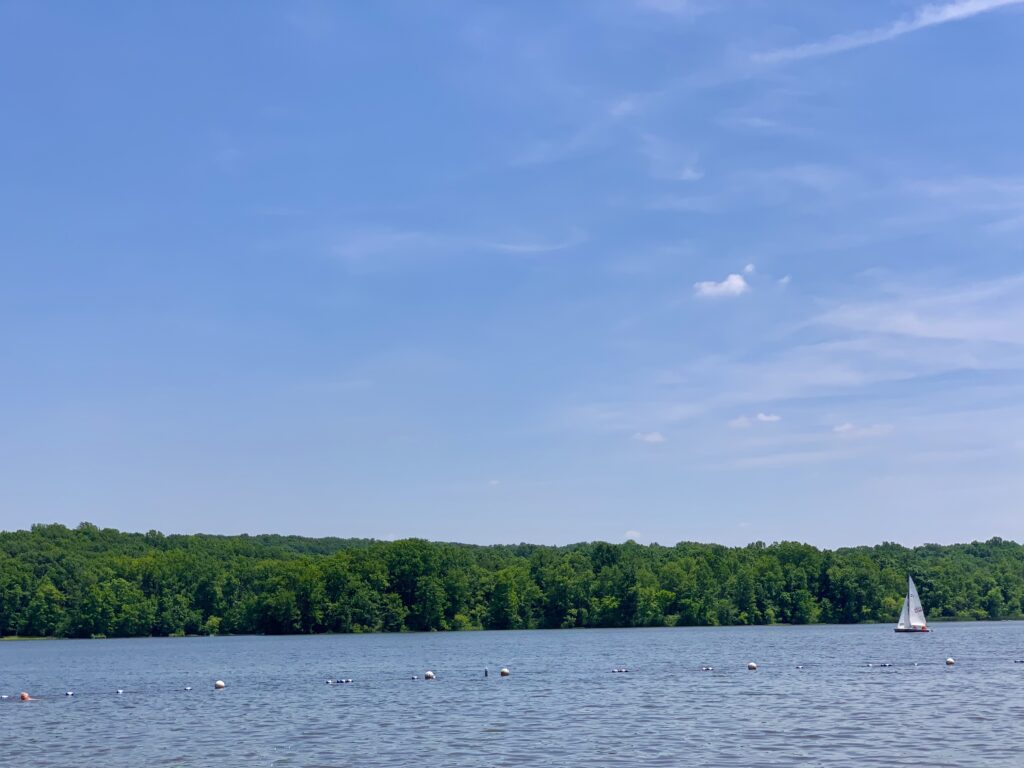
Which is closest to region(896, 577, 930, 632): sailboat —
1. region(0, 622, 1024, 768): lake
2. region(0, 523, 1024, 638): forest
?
region(0, 622, 1024, 768): lake

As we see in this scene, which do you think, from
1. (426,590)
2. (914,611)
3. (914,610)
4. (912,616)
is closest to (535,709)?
(912,616)

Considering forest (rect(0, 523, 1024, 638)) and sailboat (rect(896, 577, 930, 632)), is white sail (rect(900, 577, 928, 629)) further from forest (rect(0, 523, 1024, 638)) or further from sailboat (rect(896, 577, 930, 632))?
forest (rect(0, 523, 1024, 638))

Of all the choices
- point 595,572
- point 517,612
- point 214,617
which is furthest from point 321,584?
point 595,572

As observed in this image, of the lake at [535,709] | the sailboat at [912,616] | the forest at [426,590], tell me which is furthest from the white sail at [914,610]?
the forest at [426,590]

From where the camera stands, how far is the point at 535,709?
51.8 m

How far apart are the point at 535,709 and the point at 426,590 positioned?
110395mm

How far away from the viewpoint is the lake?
37.5 metres

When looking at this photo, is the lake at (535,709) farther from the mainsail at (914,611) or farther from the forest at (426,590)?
the forest at (426,590)

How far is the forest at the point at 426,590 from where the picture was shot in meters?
156

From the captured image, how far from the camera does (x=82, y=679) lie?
3088 inches

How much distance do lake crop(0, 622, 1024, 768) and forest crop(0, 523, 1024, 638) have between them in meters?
57.5

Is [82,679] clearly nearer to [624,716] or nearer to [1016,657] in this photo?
[624,716]

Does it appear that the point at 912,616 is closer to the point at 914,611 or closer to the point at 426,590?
the point at 914,611

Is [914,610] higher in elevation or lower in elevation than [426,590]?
lower
